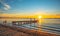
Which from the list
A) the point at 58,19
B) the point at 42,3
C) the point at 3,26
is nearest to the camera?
the point at 58,19

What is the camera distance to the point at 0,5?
2037 mm

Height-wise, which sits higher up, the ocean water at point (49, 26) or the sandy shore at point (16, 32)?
the ocean water at point (49, 26)

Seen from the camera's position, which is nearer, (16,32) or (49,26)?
(49,26)

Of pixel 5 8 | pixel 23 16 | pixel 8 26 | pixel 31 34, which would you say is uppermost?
pixel 5 8

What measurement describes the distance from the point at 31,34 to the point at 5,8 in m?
0.63

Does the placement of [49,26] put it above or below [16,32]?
above

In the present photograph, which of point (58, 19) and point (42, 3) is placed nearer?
point (58, 19)

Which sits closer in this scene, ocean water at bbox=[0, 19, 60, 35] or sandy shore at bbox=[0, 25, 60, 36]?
ocean water at bbox=[0, 19, 60, 35]

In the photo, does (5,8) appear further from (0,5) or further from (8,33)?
(8,33)

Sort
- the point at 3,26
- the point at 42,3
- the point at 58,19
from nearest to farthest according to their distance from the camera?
the point at 58,19
the point at 42,3
the point at 3,26

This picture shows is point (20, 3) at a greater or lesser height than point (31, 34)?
greater

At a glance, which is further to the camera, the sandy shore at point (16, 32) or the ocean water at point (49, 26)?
the sandy shore at point (16, 32)

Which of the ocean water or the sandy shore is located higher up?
the ocean water

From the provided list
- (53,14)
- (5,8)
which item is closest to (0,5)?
(5,8)
